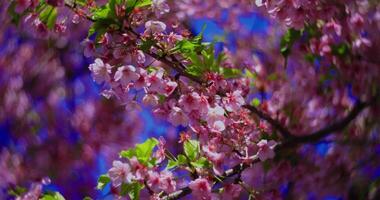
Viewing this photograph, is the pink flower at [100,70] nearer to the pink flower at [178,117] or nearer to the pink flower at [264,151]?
the pink flower at [178,117]

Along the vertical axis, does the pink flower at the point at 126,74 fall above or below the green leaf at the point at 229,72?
above

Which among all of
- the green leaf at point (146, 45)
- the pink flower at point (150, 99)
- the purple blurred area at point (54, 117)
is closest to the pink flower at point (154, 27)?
the green leaf at point (146, 45)

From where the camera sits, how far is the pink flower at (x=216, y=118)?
2375 mm

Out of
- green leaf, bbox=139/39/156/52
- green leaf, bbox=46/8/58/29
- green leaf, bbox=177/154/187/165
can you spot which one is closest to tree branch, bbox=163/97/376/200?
green leaf, bbox=177/154/187/165

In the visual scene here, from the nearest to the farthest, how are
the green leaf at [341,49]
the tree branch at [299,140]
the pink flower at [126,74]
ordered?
the pink flower at [126,74] < the tree branch at [299,140] < the green leaf at [341,49]

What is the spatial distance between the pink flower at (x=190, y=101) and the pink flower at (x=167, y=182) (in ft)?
0.87

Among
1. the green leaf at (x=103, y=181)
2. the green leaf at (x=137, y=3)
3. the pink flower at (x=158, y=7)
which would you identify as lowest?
the green leaf at (x=103, y=181)

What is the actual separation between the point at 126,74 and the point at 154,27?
0.75 feet

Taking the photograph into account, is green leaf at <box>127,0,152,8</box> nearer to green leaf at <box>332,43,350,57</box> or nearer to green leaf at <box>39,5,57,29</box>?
green leaf at <box>39,5,57,29</box>

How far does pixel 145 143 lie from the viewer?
230cm

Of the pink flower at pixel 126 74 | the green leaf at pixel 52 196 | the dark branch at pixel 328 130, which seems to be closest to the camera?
the pink flower at pixel 126 74

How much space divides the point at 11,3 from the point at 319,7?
4.83 ft

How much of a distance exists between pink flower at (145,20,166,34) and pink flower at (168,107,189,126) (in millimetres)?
317

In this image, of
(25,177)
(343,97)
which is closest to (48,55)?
(25,177)
